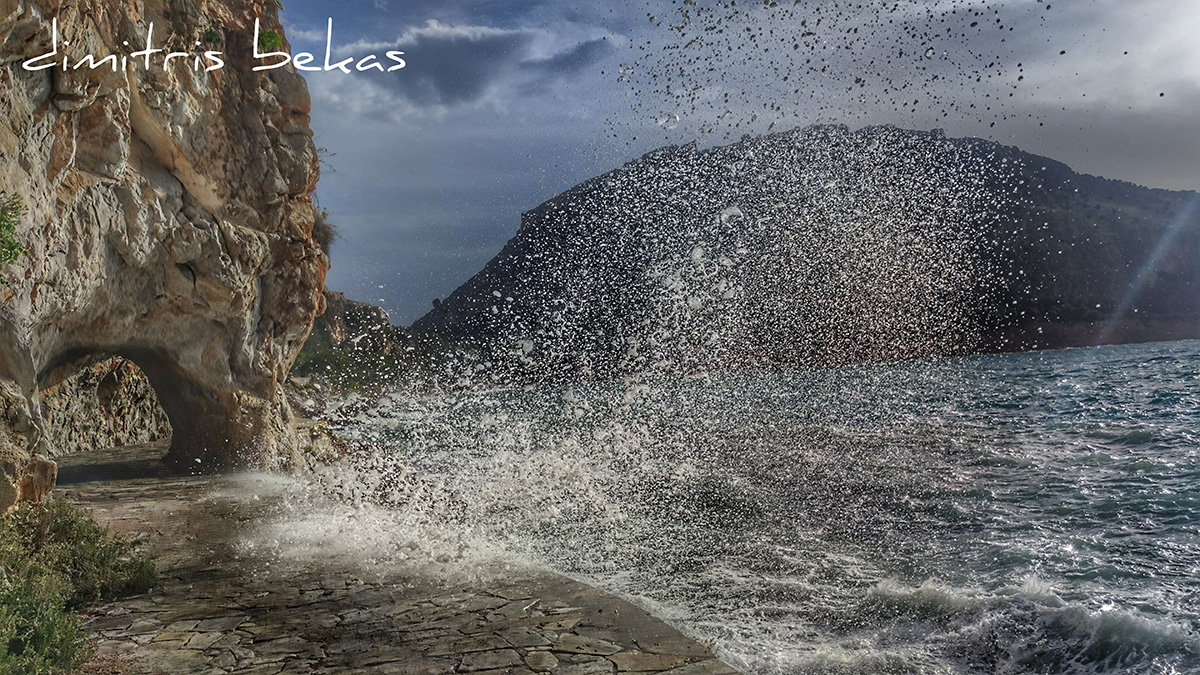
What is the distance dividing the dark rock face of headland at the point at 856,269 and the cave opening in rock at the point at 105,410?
18.6m

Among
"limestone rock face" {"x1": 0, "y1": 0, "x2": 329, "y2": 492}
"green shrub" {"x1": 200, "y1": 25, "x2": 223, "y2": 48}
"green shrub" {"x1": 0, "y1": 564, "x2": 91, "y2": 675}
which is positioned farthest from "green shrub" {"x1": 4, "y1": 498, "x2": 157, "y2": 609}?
"green shrub" {"x1": 200, "y1": 25, "x2": 223, "y2": 48}

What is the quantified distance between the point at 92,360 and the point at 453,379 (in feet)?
175

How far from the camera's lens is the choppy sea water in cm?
596

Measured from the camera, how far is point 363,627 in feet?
18.6

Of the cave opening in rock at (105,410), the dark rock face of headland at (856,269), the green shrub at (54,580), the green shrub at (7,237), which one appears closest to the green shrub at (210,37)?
the cave opening in rock at (105,410)

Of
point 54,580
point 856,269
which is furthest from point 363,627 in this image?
point 856,269

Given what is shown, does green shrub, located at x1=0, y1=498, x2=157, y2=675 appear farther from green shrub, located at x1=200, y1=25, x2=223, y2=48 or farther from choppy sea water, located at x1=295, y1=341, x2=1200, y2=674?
green shrub, located at x1=200, y1=25, x2=223, y2=48

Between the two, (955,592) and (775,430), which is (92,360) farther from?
(775,430)

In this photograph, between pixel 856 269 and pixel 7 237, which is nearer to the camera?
pixel 7 237

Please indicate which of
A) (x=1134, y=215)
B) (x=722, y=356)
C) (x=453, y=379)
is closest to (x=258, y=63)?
(x=453, y=379)

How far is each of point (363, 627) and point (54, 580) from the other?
2474mm

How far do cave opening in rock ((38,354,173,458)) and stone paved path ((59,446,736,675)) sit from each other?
1056 cm

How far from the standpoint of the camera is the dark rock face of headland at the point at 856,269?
40.4 m

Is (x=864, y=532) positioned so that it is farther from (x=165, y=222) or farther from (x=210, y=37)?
(x=210, y=37)
